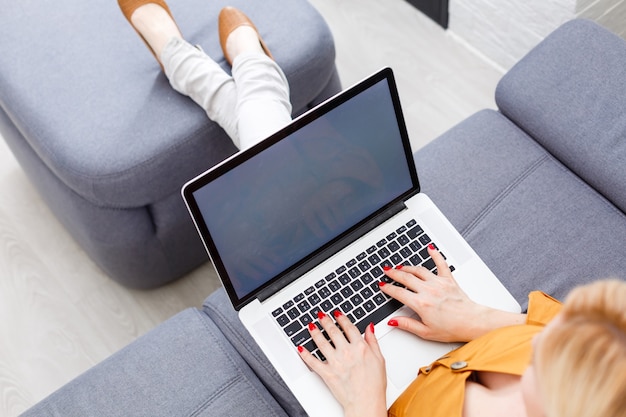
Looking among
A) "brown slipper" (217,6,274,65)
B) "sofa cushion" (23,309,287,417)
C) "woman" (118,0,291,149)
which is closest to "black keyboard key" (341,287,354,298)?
"sofa cushion" (23,309,287,417)

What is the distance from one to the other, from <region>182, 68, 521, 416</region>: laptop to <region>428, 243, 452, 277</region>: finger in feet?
0.07

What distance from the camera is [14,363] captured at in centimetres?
173

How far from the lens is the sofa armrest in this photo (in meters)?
1.36

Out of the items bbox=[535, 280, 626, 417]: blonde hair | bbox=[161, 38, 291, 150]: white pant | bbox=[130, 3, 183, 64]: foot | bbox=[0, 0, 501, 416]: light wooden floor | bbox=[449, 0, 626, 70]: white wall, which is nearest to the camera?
bbox=[535, 280, 626, 417]: blonde hair

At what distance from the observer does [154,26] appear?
1583 millimetres

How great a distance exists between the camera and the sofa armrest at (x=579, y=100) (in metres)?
A: 1.36

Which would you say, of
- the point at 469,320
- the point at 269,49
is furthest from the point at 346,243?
the point at 269,49

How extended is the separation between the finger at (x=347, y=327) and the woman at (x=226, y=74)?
1.35 ft

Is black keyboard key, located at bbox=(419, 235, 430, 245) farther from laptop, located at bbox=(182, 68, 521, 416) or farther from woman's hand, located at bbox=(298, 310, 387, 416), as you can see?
woman's hand, located at bbox=(298, 310, 387, 416)

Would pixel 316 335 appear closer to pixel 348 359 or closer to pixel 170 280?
pixel 348 359

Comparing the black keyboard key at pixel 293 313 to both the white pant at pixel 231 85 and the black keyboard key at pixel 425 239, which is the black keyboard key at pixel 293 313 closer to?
the black keyboard key at pixel 425 239

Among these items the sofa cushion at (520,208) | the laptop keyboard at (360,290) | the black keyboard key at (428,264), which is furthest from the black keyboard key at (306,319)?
the sofa cushion at (520,208)

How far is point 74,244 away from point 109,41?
55 cm

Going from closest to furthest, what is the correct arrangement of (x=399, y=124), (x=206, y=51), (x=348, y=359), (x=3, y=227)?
1. (x=348, y=359)
2. (x=399, y=124)
3. (x=206, y=51)
4. (x=3, y=227)
